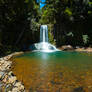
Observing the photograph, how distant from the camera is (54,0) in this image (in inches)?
744

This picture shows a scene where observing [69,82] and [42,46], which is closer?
[69,82]

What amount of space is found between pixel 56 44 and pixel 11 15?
954 centimetres

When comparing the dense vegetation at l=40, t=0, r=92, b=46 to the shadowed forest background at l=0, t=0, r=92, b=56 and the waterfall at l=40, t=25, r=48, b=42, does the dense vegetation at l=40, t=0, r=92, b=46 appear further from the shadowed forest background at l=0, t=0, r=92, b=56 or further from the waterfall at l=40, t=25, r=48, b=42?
the waterfall at l=40, t=25, r=48, b=42

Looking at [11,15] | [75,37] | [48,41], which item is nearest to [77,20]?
[75,37]

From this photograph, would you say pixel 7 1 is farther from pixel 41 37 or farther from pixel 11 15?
pixel 41 37

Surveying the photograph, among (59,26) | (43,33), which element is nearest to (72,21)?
(59,26)

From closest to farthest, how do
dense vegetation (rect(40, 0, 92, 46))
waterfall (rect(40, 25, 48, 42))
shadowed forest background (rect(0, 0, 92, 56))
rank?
shadowed forest background (rect(0, 0, 92, 56)) → dense vegetation (rect(40, 0, 92, 46)) → waterfall (rect(40, 25, 48, 42))

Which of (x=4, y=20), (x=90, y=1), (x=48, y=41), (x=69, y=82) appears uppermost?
(x=90, y=1)

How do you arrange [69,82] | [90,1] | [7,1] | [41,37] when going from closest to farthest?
1. [69,82]
2. [7,1]
3. [90,1]
4. [41,37]

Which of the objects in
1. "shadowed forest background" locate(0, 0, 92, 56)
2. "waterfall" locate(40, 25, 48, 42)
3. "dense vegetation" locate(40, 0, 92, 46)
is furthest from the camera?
"waterfall" locate(40, 25, 48, 42)

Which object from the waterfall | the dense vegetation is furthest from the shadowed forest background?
the waterfall

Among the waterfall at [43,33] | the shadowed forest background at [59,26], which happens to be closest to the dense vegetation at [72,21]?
the shadowed forest background at [59,26]

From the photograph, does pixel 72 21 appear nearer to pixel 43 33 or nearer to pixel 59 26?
pixel 59 26

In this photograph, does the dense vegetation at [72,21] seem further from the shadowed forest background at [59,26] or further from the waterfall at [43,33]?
the waterfall at [43,33]
